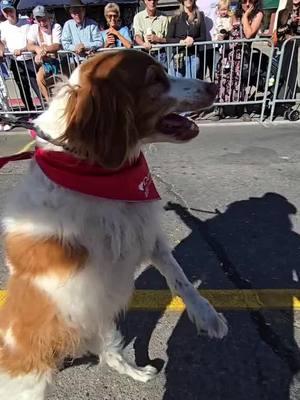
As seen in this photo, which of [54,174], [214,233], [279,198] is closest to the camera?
[54,174]

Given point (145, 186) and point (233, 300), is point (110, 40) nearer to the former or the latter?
point (233, 300)

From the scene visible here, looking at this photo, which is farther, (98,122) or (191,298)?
(191,298)

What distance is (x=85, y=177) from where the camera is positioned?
1929 mm

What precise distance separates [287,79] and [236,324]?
5.85 m

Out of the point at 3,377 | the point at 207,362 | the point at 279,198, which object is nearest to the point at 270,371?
the point at 207,362

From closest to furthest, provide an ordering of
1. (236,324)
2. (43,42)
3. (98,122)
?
(98,122), (236,324), (43,42)

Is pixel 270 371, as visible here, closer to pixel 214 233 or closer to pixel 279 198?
pixel 214 233

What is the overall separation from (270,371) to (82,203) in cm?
145

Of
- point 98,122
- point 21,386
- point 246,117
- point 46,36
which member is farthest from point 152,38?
point 21,386

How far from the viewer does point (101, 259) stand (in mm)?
2000

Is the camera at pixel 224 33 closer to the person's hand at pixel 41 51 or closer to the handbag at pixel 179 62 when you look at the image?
the handbag at pixel 179 62

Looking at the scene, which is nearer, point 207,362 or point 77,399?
point 77,399

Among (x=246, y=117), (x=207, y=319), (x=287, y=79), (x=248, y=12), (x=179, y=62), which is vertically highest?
(x=248, y=12)

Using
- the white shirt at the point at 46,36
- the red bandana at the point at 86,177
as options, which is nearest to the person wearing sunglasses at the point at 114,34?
the white shirt at the point at 46,36
